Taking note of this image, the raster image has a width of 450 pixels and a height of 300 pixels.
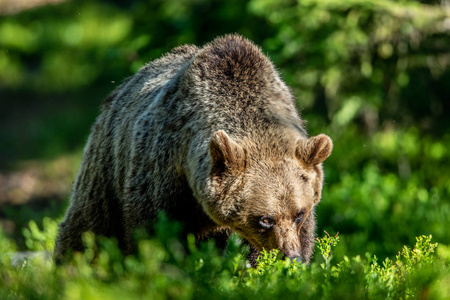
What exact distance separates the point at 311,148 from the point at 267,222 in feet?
1.86

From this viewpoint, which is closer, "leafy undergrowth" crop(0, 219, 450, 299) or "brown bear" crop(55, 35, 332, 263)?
"leafy undergrowth" crop(0, 219, 450, 299)

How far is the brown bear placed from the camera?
3967 millimetres

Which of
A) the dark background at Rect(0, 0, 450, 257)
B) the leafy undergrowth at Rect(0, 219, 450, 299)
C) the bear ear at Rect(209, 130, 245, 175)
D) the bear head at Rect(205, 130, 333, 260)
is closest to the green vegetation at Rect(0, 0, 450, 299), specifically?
the dark background at Rect(0, 0, 450, 257)

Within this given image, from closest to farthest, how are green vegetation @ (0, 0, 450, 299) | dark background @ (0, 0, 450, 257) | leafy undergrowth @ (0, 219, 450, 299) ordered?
leafy undergrowth @ (0, 219, 450, 299) < green vegetation @ (0, 0, 450, 299) < dark background @ (0, 0, 450, 257)

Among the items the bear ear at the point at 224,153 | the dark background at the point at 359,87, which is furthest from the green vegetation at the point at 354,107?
the bear ear at the point at 224,153

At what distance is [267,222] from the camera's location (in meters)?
3.96

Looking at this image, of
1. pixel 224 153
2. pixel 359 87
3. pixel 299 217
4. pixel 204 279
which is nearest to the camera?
pixel 204 279

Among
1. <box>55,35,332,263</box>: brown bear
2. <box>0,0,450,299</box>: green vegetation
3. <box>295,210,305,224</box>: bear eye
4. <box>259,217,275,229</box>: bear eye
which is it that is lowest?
<box>0,0,450,299</box>: green vegetation

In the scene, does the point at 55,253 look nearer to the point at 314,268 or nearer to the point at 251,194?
the point at 251,194

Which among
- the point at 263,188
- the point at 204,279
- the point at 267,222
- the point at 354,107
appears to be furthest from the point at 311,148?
the point at 354,107

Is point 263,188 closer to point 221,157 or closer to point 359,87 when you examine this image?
point 221,157

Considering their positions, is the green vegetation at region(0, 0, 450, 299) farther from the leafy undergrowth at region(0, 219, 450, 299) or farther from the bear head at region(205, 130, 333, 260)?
the bear head at region(205, 130, 333, 260)

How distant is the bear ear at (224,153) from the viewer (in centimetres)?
384

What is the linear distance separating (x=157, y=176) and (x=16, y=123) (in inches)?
351
